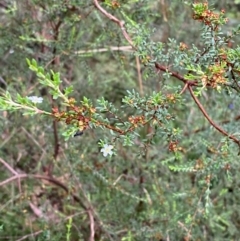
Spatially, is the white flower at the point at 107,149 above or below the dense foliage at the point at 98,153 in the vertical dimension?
above

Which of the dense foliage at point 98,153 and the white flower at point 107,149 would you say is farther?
the dense foliage at point 98,153

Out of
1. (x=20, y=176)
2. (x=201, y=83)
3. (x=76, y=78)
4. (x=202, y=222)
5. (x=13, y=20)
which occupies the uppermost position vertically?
(x=201, y=83)

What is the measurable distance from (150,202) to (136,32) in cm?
84

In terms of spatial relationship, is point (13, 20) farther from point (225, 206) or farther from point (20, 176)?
point (225, 206)

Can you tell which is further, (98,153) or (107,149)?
(98,153)

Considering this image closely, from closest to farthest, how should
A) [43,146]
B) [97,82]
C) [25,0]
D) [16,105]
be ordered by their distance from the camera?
1. [16,105]
2. [25,0]
3. [43,146]
4. [97,82]

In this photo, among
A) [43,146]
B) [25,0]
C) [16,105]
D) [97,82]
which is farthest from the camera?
[97,82]

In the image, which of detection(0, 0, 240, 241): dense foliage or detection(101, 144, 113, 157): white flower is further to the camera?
detection(0, 0, 240, 241): dense foliage

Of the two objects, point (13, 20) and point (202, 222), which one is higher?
point (13, 20)

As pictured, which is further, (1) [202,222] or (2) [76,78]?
(2) [76,78]

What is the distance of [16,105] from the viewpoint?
893mm

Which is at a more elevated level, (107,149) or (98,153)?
(107,149)

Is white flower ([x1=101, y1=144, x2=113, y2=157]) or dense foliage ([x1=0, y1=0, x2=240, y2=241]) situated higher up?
white flower ([x1=101, y1=144, x2=113, y2=157])

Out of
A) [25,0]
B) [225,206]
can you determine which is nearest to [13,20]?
[25,0]
